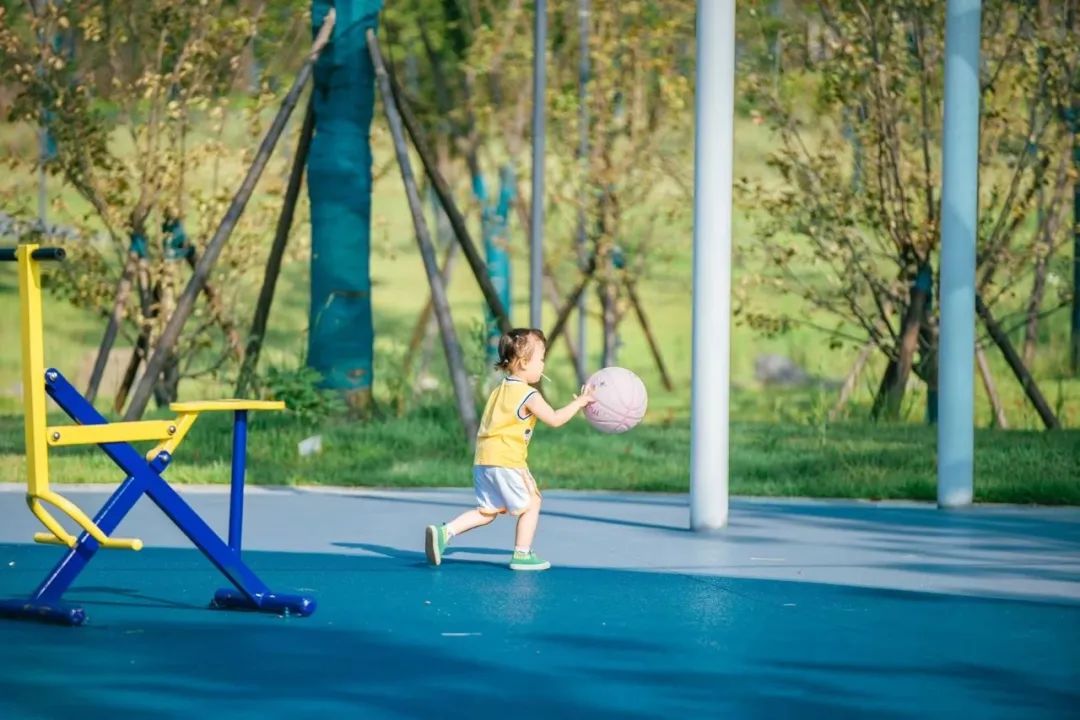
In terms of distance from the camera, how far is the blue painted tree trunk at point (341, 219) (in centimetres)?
1445

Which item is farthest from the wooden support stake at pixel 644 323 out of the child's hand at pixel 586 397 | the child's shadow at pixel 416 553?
the child's hand at pixel 586 397

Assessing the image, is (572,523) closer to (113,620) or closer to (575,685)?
(113,620)

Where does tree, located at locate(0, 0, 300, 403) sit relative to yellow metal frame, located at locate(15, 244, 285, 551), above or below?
above

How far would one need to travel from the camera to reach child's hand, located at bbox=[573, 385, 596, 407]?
8.19 meters

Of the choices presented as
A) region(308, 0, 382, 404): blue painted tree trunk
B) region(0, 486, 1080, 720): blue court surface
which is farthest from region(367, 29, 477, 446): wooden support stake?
region(0, 486, 1080, 720): blue court surface

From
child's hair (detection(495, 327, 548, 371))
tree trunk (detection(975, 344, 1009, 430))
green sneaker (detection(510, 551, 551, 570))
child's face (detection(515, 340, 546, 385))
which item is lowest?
green sneaker (detection(510, 551, 551, 570))

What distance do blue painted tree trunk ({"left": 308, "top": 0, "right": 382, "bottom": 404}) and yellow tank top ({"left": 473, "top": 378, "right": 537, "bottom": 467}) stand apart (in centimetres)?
631

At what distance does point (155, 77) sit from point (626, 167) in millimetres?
6069

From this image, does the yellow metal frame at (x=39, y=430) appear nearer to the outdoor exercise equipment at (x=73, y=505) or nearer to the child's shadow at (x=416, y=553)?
the outdoor exercise equipment at (x=73, y=505)

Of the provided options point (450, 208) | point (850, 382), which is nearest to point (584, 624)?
point (450, 208)

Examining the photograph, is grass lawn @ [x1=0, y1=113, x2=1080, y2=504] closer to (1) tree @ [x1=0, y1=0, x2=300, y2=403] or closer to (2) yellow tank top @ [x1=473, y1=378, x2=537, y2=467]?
(1) tree @ [x1=0, y1=0, x2=300, y2=403]

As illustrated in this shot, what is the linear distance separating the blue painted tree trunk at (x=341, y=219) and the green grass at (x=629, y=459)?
0.62m

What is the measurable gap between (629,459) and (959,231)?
11.2ft

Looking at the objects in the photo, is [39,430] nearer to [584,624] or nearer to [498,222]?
[584,624]
